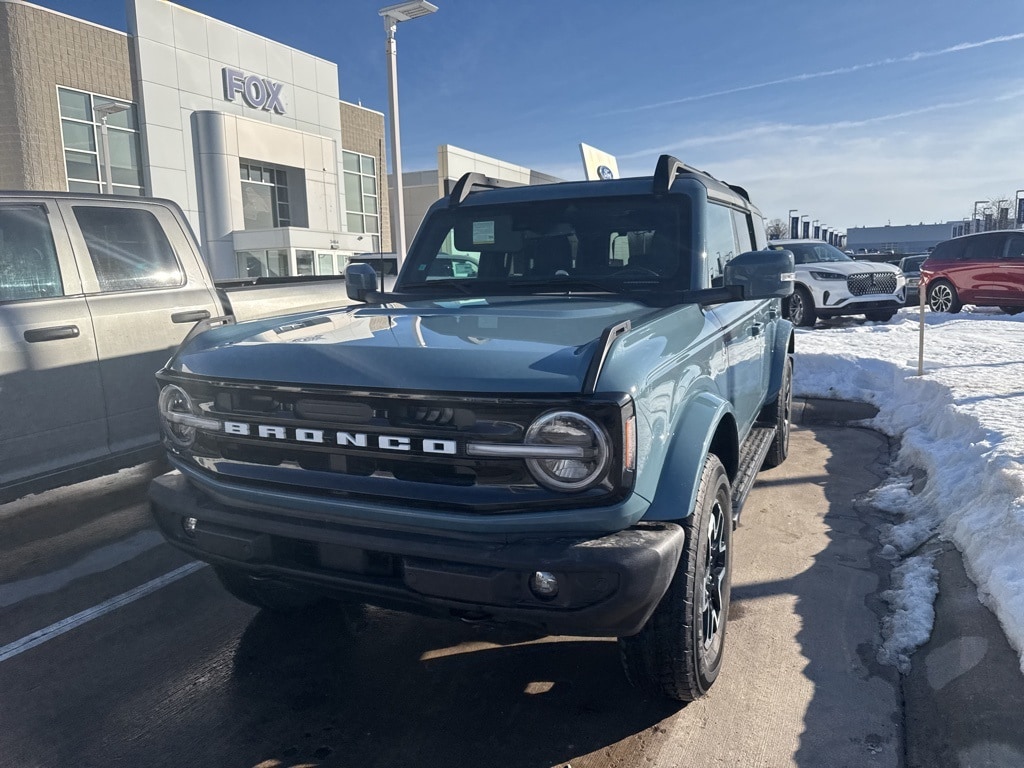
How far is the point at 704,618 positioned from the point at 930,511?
8.71ft

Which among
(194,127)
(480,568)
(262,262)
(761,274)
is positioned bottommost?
(480,568)

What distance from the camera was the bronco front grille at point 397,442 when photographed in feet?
7.25

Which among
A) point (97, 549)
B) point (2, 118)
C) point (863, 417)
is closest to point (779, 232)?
point (2, 118)

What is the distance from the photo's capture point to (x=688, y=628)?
2514 mm

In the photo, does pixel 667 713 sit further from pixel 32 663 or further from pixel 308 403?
pixel 32 663

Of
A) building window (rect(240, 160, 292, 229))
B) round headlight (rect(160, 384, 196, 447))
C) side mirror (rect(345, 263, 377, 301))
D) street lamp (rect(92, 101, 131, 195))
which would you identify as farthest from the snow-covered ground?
building window (rect(240, 160, 292, 229))

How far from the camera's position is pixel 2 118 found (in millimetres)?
21141

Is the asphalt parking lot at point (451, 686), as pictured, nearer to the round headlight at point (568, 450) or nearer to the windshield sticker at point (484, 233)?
the round headlight at point (568, 450)

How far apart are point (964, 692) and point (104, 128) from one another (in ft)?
81.8

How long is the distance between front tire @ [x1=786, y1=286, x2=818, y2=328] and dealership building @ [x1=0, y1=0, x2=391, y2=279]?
1664 centimetres

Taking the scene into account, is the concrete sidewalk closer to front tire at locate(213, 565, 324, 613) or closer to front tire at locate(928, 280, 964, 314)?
front tire at locate(213, 565, 324, 613)

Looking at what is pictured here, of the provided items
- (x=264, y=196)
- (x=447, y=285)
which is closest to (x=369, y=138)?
(x=264, y=196)

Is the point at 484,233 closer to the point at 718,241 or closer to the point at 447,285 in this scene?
the point at 447,285

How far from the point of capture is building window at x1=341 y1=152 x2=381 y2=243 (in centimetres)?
3284
